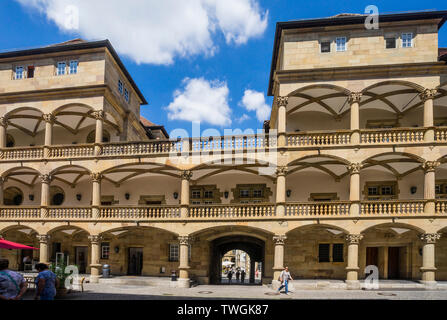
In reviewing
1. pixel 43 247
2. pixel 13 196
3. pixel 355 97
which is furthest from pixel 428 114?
pixel 13 196

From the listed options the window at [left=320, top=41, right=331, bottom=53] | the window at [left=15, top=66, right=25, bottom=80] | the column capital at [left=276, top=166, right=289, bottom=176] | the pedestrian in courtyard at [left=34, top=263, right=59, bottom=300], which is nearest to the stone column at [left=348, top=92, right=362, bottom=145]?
the window at [left=320, top=41, right=331, bottom=53]

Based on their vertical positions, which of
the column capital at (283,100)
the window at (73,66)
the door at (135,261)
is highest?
the window at (73,66)

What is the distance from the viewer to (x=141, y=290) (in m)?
17.6

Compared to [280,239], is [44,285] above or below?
above

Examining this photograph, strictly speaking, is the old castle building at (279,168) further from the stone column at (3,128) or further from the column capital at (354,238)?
the stone column at (3,128)

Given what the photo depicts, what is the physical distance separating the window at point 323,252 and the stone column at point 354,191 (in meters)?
3.79

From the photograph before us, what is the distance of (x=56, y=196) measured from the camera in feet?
83.3

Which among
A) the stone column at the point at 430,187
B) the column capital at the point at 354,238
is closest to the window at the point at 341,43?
the stone column at the point at 430,187

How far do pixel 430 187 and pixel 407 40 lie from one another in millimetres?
8524

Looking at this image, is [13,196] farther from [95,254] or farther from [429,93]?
[429,93]

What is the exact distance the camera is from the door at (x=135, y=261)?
78.5ft

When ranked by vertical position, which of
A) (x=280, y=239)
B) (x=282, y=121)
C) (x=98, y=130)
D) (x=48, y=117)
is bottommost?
(x=280, y=239)
